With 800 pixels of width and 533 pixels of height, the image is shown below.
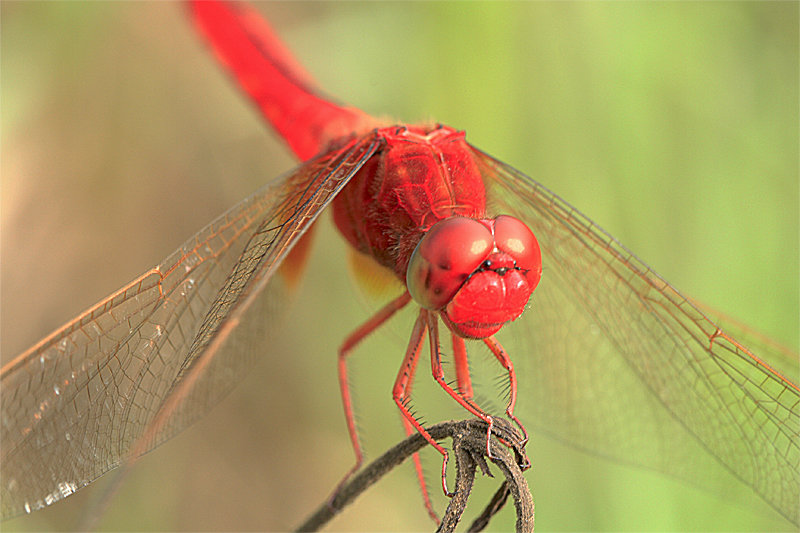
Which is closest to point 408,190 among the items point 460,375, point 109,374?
point 460,375

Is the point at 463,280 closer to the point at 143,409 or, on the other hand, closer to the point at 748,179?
the point at 143,409

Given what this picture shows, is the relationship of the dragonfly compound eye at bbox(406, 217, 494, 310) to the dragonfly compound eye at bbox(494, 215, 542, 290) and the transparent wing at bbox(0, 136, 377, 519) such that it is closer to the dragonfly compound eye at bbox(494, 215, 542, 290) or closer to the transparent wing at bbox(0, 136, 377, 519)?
the dragonfly compound eye at bbox(494, 215, 542, 290)

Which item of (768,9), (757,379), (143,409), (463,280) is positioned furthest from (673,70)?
(143,409)

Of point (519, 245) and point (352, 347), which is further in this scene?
point (352, 347)

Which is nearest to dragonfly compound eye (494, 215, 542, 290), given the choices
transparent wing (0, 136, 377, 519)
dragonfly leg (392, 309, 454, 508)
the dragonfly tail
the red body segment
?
the red body segment

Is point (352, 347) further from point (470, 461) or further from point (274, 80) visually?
point (274, 80)

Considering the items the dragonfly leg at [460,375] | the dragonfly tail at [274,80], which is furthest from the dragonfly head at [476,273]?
the dragonfly tail at [274,80]

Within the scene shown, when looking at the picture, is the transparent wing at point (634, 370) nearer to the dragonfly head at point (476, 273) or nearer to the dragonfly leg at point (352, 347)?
the dragonfly head at point (476, 273)
